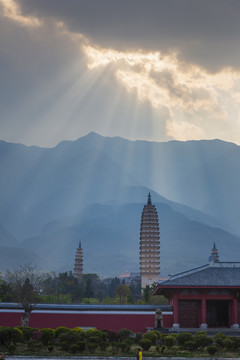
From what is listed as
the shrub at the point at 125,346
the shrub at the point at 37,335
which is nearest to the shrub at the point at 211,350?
the shrub at the point at 125,346

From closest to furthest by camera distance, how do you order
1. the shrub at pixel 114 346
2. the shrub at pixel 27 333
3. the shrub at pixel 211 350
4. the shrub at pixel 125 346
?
the shrub at pixel 211 350 < the shrub at pixel 125 346 < the shrub at pixel 114 346 < the shrub at pixel 27 333

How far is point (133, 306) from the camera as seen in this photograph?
125 feet

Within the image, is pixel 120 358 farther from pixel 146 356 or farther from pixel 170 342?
pixel 170 342

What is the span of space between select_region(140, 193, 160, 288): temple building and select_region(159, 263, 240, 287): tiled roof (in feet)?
175

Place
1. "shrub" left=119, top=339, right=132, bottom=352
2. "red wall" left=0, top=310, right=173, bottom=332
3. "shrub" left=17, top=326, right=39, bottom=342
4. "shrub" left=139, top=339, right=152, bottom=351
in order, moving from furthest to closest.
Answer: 1. "red wall" left=0, top=310, right=173, bottom=332
2. "shrub" left=17, top=326, right=39, bottom=342
3. "shrub" left=139, top=339, right=152, bottom=351
4. "shrub" left=119, top=339, right=132, bottom=352

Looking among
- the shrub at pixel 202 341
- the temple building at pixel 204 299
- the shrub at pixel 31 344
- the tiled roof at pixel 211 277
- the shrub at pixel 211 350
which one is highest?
the tiled roof at pixel 211 277

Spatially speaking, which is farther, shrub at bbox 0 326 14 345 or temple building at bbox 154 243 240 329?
temple building at bbox 154 243 240 329

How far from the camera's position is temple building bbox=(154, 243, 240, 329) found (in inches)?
1406

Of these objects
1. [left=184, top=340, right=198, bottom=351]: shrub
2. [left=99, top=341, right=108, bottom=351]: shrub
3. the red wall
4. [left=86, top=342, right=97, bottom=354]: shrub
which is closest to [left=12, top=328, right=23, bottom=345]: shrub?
[left=86, top=342, right=97, bottom=354]: shrub

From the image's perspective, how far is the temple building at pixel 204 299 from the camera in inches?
1406

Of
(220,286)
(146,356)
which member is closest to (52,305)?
(220,286)

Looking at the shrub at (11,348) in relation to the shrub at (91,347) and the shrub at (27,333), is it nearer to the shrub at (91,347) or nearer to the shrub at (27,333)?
the shrub at (27,333)

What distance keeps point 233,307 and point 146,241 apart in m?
59.0

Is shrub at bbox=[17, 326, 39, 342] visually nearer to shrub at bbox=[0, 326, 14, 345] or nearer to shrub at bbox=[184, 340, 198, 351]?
shrub at bbox=[0, 326, 14, 345]
